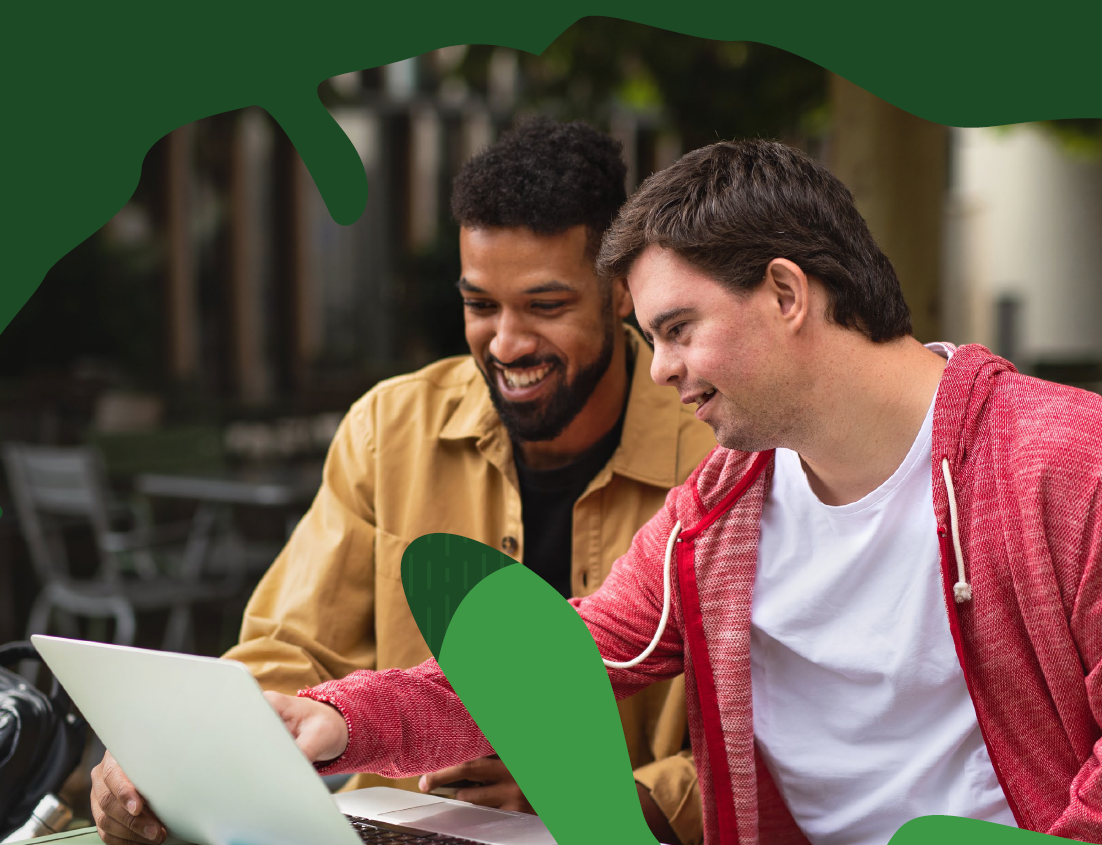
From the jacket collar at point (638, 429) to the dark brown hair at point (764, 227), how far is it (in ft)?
2.02

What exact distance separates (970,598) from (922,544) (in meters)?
0.11

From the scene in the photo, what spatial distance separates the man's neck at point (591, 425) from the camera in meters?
2.21

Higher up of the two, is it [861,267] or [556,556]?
[861,267]

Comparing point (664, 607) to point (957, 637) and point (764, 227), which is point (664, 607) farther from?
point (764, 227)

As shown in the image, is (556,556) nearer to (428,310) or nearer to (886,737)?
(886,737)

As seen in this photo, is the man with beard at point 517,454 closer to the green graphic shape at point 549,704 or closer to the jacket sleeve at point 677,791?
the jacket sleeve at point 677,791

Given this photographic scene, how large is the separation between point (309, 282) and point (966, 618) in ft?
39.4

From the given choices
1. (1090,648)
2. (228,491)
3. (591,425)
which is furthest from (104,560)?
(1090,648)

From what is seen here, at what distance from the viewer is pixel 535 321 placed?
2059mm

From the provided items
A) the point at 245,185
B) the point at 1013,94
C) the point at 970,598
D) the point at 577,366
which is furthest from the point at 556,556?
the point at 245,185

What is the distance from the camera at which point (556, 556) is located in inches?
87.2

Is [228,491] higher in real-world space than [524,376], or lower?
lower

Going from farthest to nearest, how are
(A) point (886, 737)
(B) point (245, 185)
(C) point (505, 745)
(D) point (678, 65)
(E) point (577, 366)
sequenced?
(B) point (245, 185)
(D) point (678, 65)
(E) point (577, 366)
(A) point (886, 737)
(C) point (505, 745)

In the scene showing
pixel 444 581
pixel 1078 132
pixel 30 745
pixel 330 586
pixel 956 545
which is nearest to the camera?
pixel 444 581
